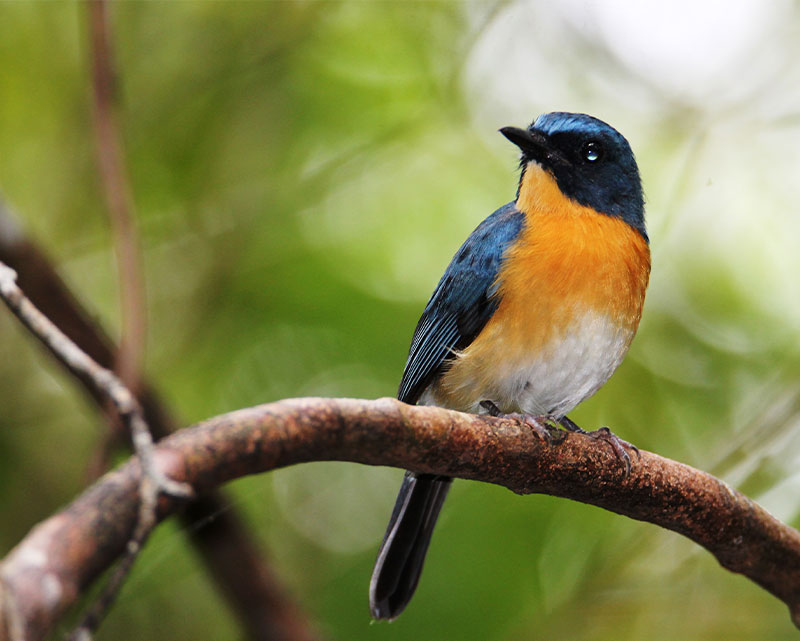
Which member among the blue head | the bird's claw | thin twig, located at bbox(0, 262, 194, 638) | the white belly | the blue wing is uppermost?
the blue head

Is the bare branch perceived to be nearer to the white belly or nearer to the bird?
the bird

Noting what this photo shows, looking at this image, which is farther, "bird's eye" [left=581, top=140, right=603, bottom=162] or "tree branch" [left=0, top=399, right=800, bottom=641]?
"bird's eye" [left=581, top=140, right=603, bottom=162]

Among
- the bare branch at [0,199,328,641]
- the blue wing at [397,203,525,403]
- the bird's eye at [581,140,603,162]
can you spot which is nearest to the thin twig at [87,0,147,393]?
the bare branch at [0,199,328,641]

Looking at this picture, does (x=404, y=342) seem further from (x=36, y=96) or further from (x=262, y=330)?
(x=36, y=96)

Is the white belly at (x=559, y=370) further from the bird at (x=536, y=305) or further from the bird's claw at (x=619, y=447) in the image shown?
the bird's claw at (x=619, y=447)

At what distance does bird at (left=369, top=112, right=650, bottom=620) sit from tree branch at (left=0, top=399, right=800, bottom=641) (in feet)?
1.97

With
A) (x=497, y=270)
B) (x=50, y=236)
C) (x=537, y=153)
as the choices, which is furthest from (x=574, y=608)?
(x=50, y=236)

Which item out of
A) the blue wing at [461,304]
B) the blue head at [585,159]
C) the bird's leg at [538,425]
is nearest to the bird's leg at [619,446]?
the bird's leg at [538,425]

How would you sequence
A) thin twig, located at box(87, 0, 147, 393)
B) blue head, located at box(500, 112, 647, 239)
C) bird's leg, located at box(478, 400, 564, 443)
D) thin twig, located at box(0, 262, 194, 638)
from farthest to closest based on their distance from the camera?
→ blue head, located at box(500, 112, 647, 239), thin twig, located at box(87, 0, 147, 393), bird's leg, located at box(478, 400, 564, 443), thin twig, located at box(0, 262, 194, 638)

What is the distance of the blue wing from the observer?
4.22 meters

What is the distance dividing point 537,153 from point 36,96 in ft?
11.8

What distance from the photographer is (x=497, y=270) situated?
4211 millimetres

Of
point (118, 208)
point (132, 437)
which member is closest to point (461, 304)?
point (118, 208)

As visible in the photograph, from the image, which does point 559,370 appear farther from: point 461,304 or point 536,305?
point 461,304
